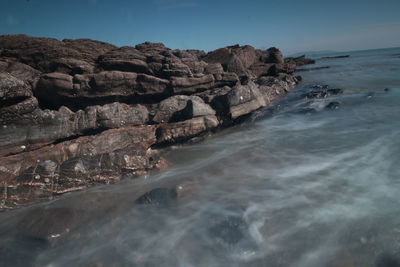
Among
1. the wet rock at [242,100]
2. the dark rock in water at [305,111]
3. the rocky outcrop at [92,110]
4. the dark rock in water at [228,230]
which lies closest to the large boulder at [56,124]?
the rocky outcrop at [92,110]

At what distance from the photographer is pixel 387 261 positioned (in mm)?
3121

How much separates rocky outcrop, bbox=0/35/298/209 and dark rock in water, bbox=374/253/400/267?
546cm

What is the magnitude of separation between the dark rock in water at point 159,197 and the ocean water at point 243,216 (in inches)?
4.4

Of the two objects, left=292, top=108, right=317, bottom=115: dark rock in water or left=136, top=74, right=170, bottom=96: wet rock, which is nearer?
left=136, top=74, right=170, bottom=96: wet rock

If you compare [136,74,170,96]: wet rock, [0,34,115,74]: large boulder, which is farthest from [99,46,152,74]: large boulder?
[136,74,170,96]: wet rock

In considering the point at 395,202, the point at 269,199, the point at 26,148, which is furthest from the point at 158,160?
the point at 395,202

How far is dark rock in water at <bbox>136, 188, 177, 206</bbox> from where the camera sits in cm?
520

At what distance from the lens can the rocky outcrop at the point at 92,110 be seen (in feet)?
20.7

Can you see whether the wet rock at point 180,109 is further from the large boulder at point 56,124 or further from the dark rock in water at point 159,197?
the dark rock in water at point 159,197

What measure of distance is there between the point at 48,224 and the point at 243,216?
12.9ft

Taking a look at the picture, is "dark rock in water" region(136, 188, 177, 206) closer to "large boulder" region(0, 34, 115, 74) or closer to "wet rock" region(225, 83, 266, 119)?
"wet rock" region(225, 83, 266, 119)

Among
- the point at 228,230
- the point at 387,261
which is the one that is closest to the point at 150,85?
the point at 228,230

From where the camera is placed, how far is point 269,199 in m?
4.98

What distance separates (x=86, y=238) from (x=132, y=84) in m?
8.11
